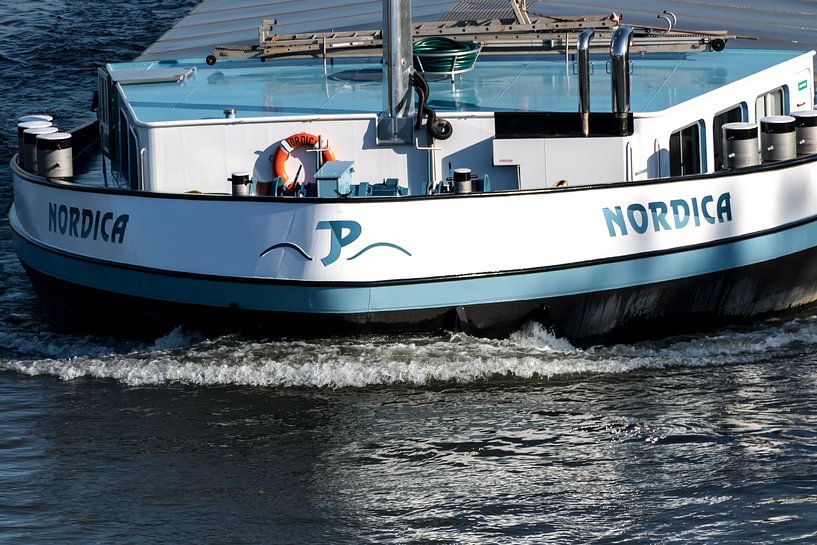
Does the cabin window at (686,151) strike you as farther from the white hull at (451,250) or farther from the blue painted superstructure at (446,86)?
the white hull at (451,250)

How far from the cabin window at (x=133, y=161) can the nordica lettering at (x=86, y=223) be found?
2.12 feet

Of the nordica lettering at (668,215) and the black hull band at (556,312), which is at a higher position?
the nordica lettering at (668,215)

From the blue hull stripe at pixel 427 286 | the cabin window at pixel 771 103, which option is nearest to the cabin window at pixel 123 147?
the blue hull stripe at pixel 427 286

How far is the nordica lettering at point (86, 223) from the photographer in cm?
1220

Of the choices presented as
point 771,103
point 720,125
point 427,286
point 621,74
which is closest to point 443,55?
point 621,74

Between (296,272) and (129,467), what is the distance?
84.2 inches

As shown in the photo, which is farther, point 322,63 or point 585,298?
point 322,63

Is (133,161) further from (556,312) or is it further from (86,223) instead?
(556,312)

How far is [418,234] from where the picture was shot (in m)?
11.4

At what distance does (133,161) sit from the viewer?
1327 centimetres

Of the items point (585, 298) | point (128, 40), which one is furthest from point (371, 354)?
point (128, 40)

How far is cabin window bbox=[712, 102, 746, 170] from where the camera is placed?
13.2m

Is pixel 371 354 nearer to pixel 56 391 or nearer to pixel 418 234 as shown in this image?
pixel 418 234

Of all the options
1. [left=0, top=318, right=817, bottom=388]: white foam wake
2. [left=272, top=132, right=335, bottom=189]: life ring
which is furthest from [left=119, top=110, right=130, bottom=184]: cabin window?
[left=0, top=318, right=817, bottom=388]: white foam wake
